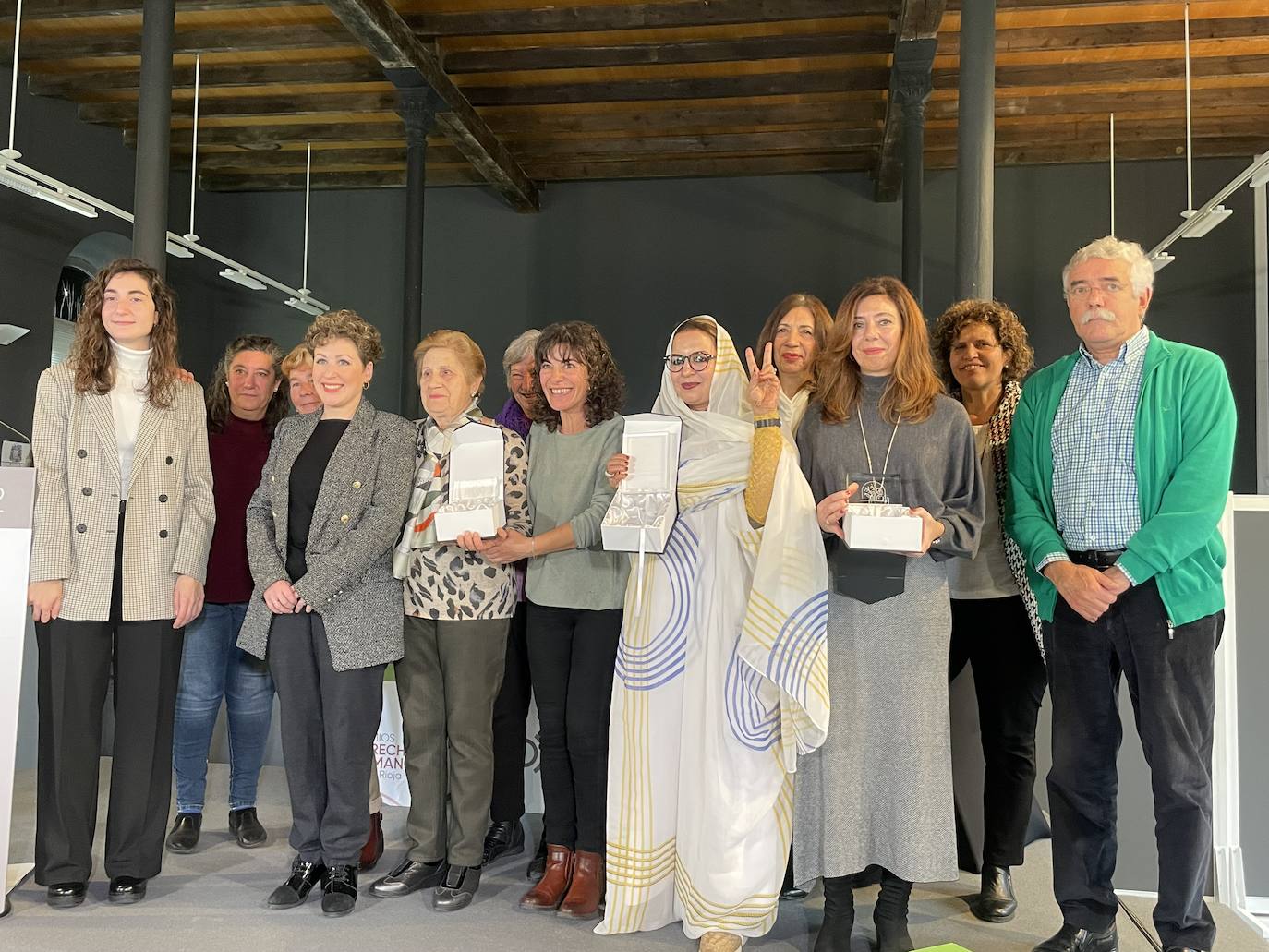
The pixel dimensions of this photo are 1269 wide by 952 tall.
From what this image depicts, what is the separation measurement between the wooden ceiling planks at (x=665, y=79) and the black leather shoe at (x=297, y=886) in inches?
232

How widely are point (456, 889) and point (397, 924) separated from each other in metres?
0.21

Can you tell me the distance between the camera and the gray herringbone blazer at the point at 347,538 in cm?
288

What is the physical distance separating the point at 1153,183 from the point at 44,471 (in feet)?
32.5

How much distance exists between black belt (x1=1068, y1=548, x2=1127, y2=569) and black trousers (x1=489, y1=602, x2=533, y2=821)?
1.65m

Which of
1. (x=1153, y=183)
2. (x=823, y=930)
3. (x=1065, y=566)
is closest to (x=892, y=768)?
(x=823, y=930)

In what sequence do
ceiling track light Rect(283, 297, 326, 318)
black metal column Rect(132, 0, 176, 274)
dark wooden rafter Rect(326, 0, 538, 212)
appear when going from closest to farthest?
black metal column Rect(132, 0, 176, 274)
dark wooden rafter Rect(326, 0, 538, 212)
ceiling track light Rect(283, 297, 326, 318)

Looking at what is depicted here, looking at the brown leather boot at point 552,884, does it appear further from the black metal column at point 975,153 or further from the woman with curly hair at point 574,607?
the black metal column at point 975,153

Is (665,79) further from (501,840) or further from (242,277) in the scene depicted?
(501,840)

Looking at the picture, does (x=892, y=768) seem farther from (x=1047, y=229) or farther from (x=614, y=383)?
(x=1047, y=229)

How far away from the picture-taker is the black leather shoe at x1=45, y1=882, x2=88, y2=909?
284 centimetres

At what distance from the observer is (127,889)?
2.91m

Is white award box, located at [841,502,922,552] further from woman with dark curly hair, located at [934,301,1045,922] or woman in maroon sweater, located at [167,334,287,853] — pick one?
woman in maroon sweater, located at [167,334,287,853]

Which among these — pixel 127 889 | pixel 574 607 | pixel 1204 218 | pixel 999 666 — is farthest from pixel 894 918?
pixel 1204 218

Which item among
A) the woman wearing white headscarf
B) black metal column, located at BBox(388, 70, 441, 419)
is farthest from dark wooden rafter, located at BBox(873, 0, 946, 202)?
the woman wearing white headscarf
